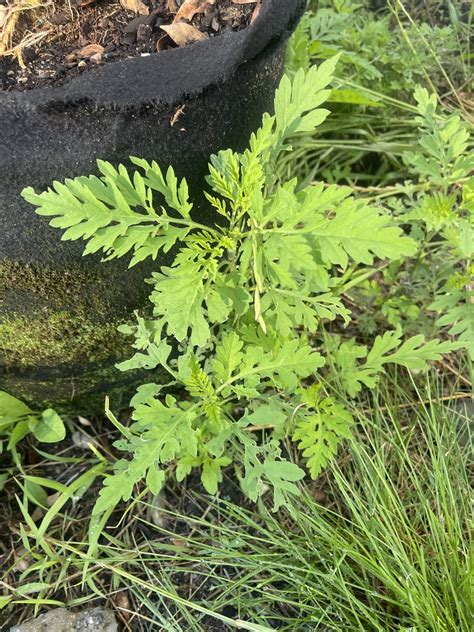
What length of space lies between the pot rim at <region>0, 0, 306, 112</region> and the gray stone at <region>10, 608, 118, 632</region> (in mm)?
1331

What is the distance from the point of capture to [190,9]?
1.36 meters

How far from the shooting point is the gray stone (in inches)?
65.7

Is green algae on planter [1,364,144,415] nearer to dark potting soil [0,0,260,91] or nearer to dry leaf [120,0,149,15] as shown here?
dark potting soil [0,0,260,91]

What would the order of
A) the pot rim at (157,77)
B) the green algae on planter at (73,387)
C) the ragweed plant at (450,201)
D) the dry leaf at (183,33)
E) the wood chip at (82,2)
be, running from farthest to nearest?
the green algae on planter at (73,387) < the ragweed plant at (450,201) < the wood chip at (82,2) < the dry leaf at (183,33) < the pot rim at (157,77)

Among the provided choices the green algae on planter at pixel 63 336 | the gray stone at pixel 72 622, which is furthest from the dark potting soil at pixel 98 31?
the gray stone at pixel 72 622

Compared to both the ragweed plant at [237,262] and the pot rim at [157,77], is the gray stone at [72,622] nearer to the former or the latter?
the ragweed plant at [237,262]

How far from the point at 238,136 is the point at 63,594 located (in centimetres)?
136

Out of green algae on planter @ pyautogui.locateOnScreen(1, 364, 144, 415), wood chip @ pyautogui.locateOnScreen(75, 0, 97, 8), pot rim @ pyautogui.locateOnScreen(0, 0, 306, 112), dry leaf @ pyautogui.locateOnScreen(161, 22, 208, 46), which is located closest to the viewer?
pot rim @ pyautogui.locateOnScreen(0, 0, 306, 112)

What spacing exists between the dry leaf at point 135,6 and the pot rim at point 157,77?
25cm

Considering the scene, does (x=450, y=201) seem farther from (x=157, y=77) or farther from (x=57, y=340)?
(x=57, y=340)

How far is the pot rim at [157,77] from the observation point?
1182mm

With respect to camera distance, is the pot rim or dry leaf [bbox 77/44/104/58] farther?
dry leaf [bbox 77/44/104/58]

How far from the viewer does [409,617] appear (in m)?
1.56

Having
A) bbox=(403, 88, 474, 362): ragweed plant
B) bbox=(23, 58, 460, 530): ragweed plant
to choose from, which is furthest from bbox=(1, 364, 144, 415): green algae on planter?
bbox=(403, 88, 474, 362): ragweed plant
